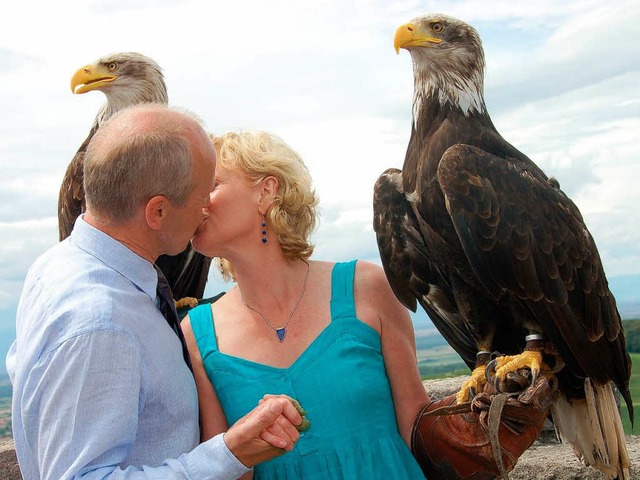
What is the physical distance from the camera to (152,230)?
1875 millimetres

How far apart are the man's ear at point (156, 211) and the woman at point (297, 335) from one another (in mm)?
446

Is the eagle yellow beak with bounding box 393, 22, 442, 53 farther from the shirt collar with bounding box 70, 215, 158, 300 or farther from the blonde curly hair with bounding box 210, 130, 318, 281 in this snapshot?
the shirt collar with bounding box 70, 215, 158, 300

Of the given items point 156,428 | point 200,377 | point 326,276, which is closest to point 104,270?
point 156,428

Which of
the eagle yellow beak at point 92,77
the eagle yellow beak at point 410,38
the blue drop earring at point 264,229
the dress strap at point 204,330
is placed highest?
the eagle yellow beak at point 92,77

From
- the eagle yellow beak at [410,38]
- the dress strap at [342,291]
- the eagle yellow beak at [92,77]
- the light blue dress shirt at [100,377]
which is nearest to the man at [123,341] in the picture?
the light blue dress shirt at [100,377]

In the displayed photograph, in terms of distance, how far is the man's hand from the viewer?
173 cm

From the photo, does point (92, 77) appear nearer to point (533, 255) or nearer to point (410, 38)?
point (410, 38)

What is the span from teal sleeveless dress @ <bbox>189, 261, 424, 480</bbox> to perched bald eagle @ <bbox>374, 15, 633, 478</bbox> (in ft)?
1.92

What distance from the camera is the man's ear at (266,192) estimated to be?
238 cm

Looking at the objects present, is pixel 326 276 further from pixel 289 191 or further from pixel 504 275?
pixel 504 275

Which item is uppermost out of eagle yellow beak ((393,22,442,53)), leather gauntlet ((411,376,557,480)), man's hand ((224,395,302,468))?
eagle yellow beak ((393,22,442,53))

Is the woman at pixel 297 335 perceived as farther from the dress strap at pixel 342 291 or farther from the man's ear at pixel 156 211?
the man's ear at pixel 156 211

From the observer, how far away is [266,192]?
2.39 meters

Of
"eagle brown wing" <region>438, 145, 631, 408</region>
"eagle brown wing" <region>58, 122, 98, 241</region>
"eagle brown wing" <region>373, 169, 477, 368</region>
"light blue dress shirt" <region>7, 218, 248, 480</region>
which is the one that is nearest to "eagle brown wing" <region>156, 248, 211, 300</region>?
"eagle brown wing" <region>58, 122, 98, 241</region>
